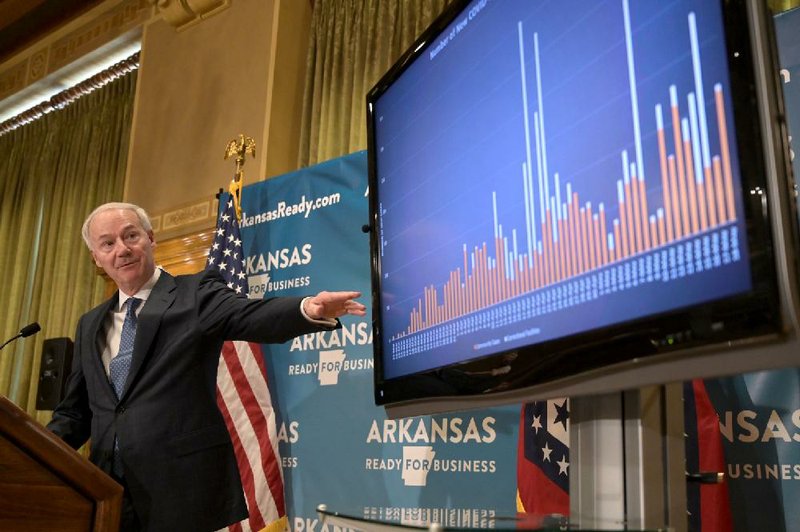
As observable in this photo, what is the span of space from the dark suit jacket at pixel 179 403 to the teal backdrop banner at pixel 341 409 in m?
0.62

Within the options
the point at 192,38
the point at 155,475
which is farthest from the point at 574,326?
the point at 192,38

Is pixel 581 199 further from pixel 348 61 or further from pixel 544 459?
pixel 348 61

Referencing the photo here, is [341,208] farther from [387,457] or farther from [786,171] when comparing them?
[786,171]

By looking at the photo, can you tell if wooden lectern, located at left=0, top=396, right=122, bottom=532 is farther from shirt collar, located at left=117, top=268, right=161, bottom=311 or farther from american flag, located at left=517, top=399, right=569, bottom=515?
american flag, located at left=517, top=399, right=569, bottom=515

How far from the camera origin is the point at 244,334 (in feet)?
7.39

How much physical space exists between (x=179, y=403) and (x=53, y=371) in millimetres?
2643

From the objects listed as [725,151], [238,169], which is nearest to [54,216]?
[238,169]

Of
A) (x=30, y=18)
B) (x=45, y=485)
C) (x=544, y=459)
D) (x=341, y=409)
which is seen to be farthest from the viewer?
(x=30, y=18)

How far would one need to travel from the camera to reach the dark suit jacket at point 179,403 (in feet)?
7.08

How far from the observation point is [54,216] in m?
6.13

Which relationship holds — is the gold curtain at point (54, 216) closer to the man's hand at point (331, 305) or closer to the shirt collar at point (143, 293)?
the shirt collar at point (143, 293)

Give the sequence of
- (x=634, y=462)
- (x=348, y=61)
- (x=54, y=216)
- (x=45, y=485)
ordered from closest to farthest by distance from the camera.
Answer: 1. (x=634, y=462)
2. (x=45, y=485)
3. (x=348, y=61)
4. (x=54, y=216)

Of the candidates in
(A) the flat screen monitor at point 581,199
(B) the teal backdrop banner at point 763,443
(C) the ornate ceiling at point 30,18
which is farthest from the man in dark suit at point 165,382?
(C) the ornate ceiling at point 30,18

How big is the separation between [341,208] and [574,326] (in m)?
2.20
